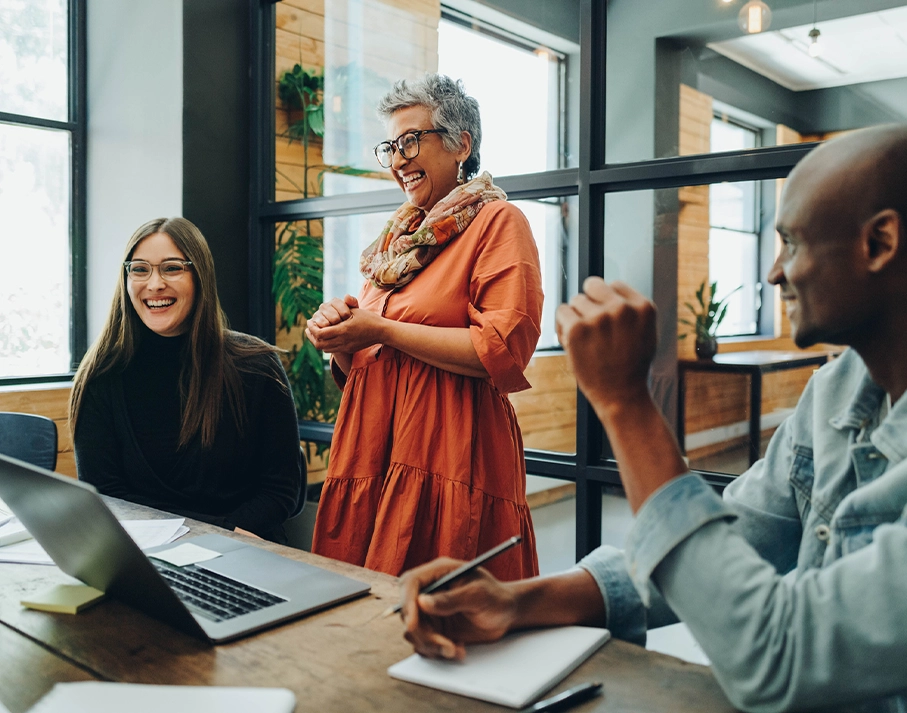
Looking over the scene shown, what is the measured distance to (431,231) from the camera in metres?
1.87

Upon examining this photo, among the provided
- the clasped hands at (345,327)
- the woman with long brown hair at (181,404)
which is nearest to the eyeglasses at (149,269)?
the woman with long brown hair at (181,404)

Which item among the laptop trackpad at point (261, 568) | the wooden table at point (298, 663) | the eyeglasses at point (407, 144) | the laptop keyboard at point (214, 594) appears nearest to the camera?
the wooden table at point (298, 663)

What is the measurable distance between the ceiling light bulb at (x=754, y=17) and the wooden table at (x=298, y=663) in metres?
1.94

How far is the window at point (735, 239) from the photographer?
2.30 meters

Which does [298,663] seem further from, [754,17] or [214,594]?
[754,17]

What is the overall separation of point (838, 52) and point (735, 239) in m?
0.54

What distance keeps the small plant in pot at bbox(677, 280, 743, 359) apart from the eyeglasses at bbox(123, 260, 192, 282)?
1470 millimetres

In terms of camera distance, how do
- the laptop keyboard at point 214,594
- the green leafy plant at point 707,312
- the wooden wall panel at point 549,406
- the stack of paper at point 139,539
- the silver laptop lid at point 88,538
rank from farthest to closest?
1. the wooden wall panel at point 549,406
2. the green leafy plant at point 707,312
3. the stack of paper at point 139,539
4. the laptop keyboard at point 214,594
5. the silver laptop lid at point 88,538

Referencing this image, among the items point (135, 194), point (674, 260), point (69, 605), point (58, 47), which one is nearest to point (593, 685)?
point (69, 605)

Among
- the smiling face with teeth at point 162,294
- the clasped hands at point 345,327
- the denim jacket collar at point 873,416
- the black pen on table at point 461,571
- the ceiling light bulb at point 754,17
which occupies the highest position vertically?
the ceiling light bulb at point 754,17

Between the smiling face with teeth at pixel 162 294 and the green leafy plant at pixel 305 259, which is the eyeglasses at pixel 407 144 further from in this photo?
the green leafy plant at pixel 305 259

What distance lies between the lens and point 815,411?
3.10ft

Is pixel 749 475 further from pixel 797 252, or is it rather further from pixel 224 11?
pixel 224 11

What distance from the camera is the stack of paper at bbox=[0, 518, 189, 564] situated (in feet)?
4.29
